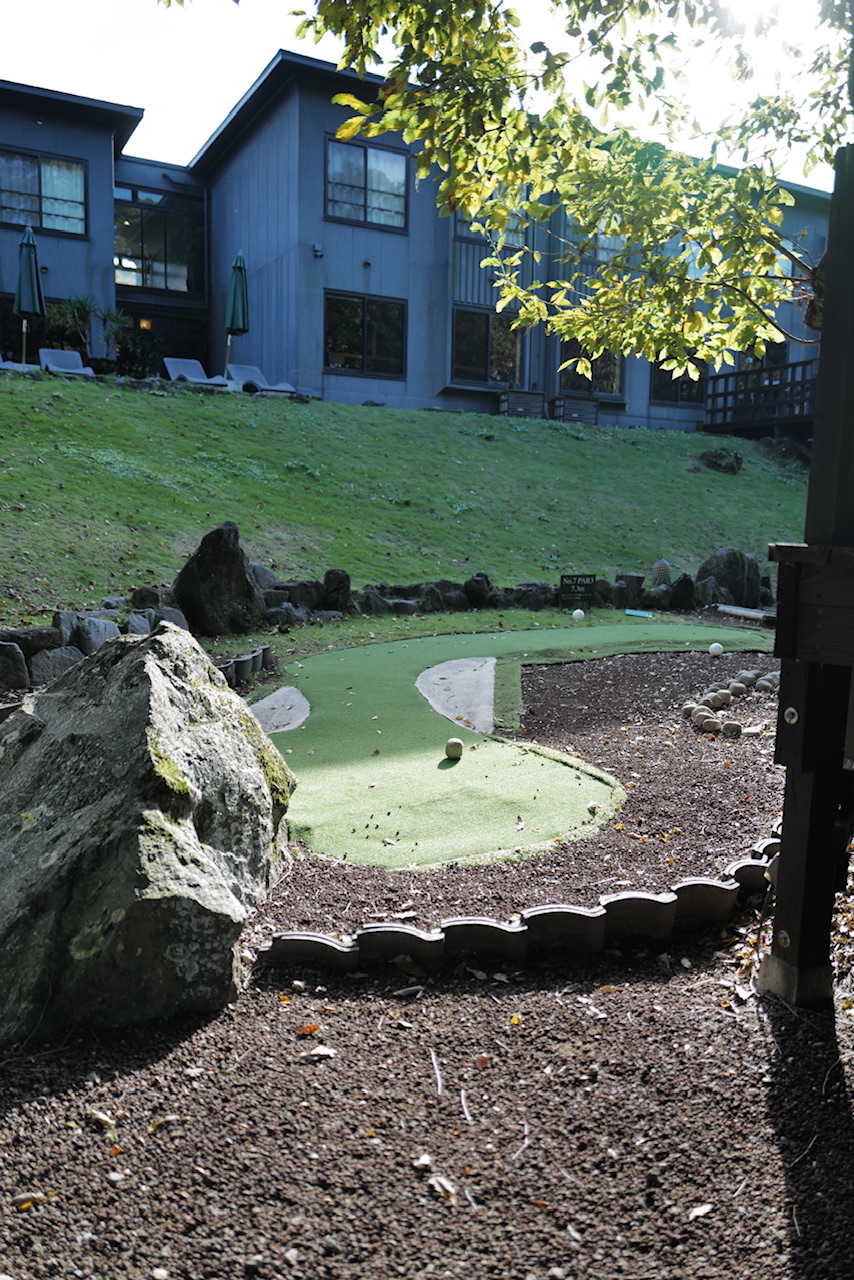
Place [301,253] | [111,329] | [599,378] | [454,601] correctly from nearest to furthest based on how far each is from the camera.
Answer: [454,601]
[301,253]
[111,329]
[599,378]

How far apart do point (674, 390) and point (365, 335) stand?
10.5 meters

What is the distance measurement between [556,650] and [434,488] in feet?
28.8

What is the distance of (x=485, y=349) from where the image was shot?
82.6 ft

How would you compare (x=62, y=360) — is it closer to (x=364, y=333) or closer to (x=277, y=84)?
(x=364, y=333)

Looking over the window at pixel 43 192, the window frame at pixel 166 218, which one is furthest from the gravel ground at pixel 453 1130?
the window frame at pixel 166 218

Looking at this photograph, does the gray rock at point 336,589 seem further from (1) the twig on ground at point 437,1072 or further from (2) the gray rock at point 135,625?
(1) the twig on ground at point 437,1072

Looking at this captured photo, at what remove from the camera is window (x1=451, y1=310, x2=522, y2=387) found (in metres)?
24.9

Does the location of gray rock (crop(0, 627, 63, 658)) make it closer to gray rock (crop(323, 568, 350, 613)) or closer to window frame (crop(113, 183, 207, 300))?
gray rock (crop(323, 568, 350, 613))

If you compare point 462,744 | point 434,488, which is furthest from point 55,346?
point 462,744

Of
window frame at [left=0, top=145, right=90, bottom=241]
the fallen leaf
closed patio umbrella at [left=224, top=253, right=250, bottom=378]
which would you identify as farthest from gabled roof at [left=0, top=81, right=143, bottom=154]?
the fallen leaf

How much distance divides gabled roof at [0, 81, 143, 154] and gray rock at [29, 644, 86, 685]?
21.6m

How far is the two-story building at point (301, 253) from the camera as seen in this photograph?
22.7 meters

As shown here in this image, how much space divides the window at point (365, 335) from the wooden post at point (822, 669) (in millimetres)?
21641

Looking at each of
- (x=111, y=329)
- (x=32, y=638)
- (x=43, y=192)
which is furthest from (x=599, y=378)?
(x=32, y=638)
